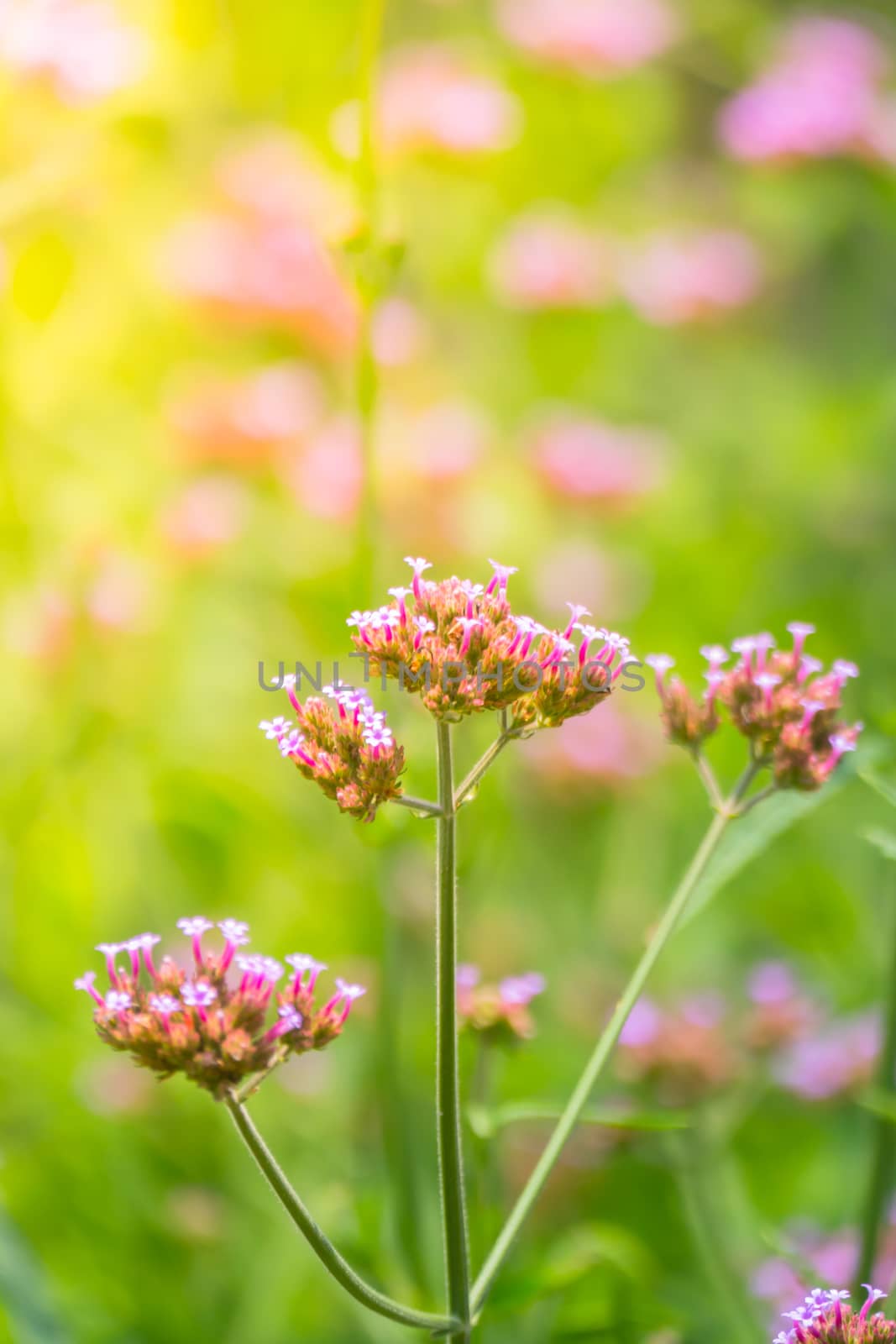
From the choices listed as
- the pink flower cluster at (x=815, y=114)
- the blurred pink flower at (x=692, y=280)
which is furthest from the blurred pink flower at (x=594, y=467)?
the pink flower cluster at (x=815, y=114)

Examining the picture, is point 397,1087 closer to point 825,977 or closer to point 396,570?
point 825,977

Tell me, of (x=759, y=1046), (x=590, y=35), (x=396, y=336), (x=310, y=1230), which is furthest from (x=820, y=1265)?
(x=590, y=35)

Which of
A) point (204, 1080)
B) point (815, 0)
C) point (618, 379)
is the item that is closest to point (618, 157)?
point (618, 379)

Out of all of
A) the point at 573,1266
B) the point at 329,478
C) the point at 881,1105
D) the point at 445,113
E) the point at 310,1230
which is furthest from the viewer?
the point at 445,113

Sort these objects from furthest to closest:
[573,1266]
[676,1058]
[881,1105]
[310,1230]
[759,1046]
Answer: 1. [759,1046]
2. [676,1058]
3. [573,1266]
4. [881,1105]
5. [310,1230]

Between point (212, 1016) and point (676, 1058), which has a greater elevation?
point (676, 1058)

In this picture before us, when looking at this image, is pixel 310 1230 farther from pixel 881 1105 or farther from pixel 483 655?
pixel 881 1105
